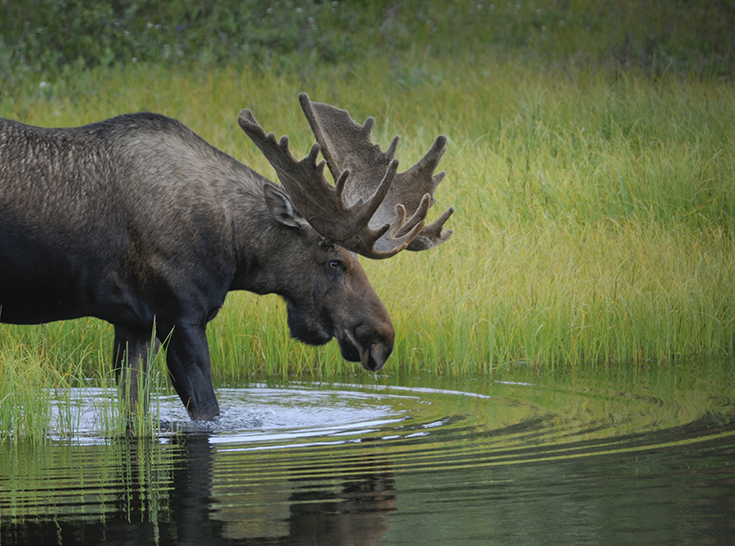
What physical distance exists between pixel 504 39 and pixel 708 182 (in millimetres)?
9004

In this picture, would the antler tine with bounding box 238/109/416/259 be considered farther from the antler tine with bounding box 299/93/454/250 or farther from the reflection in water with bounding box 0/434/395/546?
the reflection in water with bounding box 0/434/395/546

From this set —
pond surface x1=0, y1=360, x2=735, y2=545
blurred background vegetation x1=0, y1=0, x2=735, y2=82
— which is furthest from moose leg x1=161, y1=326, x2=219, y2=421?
blurred background vegetation x1=0, y1=0, x2=735, y2=82

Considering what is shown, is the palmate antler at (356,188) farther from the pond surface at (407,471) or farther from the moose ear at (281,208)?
the pond surface at (407,471)

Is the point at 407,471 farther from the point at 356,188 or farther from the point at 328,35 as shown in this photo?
the point at 328,35

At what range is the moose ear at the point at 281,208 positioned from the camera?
595cm

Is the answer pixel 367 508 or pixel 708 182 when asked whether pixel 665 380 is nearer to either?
pixel 367 508

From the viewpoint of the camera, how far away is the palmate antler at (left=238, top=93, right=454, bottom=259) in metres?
5.74

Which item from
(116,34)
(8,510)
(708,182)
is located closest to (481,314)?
(708,182)

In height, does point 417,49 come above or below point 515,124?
above

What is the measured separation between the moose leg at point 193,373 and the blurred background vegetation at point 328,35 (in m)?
9.62

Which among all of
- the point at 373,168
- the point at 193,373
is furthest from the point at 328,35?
the point at 193,373

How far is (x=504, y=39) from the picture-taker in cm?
1911

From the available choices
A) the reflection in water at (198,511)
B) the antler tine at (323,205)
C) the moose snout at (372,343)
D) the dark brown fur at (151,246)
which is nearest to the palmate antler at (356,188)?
the antler tine at (323,205)

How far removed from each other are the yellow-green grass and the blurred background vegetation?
72 cm
